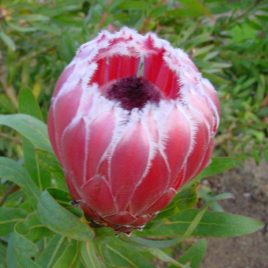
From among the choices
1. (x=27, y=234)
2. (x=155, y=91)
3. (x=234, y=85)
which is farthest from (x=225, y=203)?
(x=155, y=91)

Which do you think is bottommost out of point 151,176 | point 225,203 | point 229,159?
point 225,203

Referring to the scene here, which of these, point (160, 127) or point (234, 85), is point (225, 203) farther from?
point (160, 127)

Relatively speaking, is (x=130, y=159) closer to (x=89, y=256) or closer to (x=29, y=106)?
(x=89, y=256)

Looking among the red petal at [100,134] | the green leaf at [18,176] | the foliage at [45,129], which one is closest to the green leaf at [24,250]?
the foliage at [45,129]

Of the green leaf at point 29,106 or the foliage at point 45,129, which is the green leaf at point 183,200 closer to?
the foliage at point 45,129

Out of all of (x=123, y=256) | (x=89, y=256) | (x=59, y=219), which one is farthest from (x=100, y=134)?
(x=123, y=256)

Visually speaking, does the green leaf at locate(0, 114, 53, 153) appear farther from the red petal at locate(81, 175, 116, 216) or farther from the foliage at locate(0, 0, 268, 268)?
the red petal at locate(81, 175, 116, 216)

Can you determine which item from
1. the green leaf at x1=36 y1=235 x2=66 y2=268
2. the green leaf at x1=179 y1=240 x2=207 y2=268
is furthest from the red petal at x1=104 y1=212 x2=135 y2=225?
the green leaf at x1=179 y1=240 x2=207 y2=268

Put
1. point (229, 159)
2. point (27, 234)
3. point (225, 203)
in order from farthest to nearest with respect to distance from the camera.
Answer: point (225, 203) → point (229, 159) → point (27, 234)
